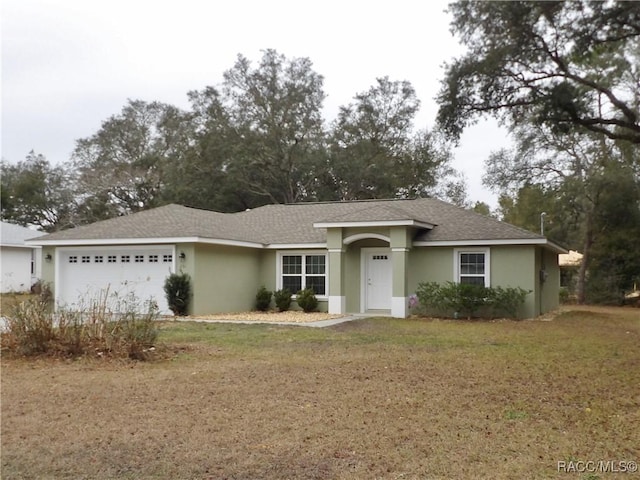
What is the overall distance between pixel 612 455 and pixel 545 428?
0.88 m

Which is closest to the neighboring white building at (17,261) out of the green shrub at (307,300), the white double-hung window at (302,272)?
the white double-hung window at (302,272)

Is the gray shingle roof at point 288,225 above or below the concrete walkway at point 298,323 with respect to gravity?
above

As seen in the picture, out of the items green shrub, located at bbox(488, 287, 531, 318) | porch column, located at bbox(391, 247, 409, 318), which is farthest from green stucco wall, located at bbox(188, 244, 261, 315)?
green shrub, located at bbox(488, 287, 531, 318)

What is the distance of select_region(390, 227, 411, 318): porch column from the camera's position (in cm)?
1894

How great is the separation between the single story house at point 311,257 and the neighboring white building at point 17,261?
1040 cm

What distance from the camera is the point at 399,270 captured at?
749 inches

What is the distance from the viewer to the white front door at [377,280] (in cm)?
2061

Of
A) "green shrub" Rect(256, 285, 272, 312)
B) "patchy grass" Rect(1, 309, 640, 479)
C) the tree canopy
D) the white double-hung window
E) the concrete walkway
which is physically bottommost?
"patchy grass" Rect(1, 309, 640, 479)

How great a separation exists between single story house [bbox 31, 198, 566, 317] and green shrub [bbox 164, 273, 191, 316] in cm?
24

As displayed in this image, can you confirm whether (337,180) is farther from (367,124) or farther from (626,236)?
(626,236)

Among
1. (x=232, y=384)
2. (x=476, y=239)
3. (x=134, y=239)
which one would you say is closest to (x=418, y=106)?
(x=476, y=239)

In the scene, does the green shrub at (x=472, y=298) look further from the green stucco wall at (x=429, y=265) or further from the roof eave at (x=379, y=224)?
the roof eave at (x=379, y=224)

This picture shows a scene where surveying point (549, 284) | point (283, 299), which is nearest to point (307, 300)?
point (283, 299)

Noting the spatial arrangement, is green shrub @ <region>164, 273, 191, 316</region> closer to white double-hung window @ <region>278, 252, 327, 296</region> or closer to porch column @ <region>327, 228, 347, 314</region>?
white double-hung window @ <region>278, 252, 327, 296</region>
